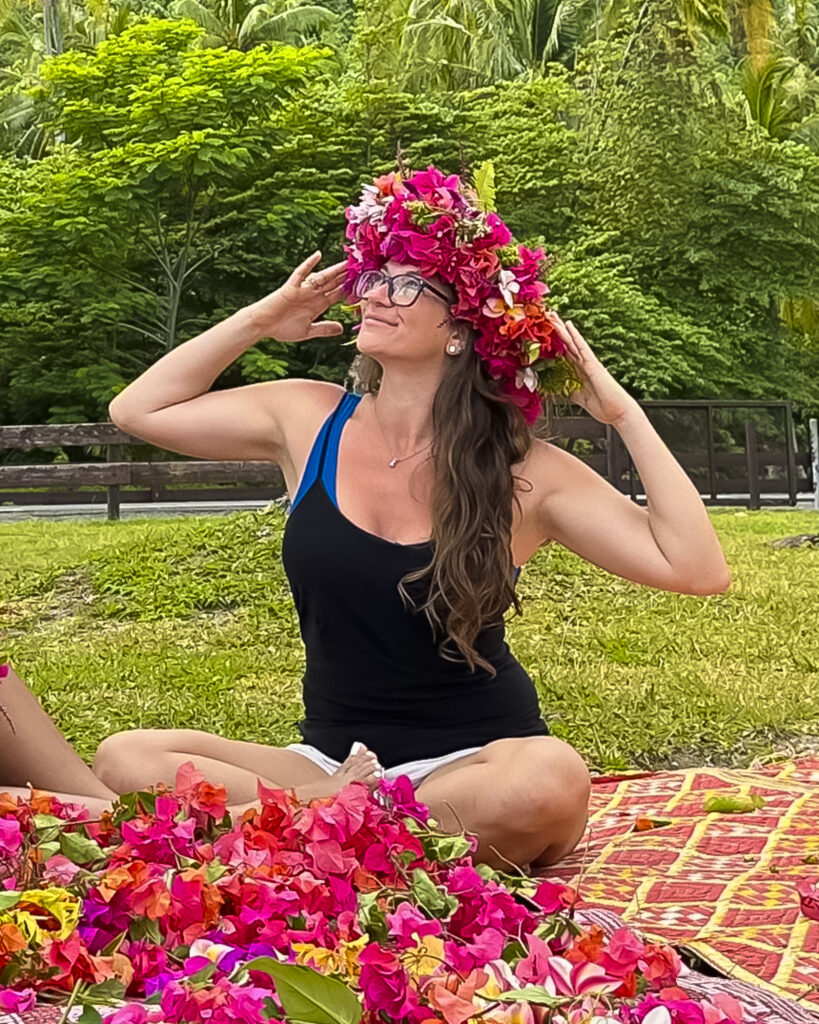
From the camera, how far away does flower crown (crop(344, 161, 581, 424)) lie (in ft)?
9.97

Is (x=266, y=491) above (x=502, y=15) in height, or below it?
below

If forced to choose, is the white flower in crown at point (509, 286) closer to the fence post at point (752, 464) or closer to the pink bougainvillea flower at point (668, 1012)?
the pink bougainvillea flower at point (668, 1012)

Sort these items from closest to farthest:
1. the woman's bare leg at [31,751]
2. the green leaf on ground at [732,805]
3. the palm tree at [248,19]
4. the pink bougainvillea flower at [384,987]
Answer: the pink bougainvillea flower at [384,987], the woman's bare leg at [31,751], the green leaf on ground at [732,805], the palm tree at [248,19]

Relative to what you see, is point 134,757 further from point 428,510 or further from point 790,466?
point 790,466

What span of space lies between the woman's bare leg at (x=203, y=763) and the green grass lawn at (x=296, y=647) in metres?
2.25

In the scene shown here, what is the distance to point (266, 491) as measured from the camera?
21.5 m

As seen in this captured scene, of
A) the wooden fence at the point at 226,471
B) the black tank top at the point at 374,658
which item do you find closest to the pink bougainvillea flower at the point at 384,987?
the black tank top at the point at 374,658

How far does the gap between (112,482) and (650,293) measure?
472 inches

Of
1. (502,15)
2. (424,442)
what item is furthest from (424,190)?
(502,15)

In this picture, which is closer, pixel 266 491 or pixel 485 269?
pixel 485 269

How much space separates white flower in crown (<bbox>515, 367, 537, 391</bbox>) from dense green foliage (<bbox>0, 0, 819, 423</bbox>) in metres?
18.2

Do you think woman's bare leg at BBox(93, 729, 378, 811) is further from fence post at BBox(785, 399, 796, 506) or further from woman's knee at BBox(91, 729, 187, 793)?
fence post at BBox(785, 399, 796, 506)

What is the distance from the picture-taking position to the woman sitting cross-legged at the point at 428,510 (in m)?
2.89

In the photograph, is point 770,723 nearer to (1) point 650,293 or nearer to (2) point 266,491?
(2) point 266,491
